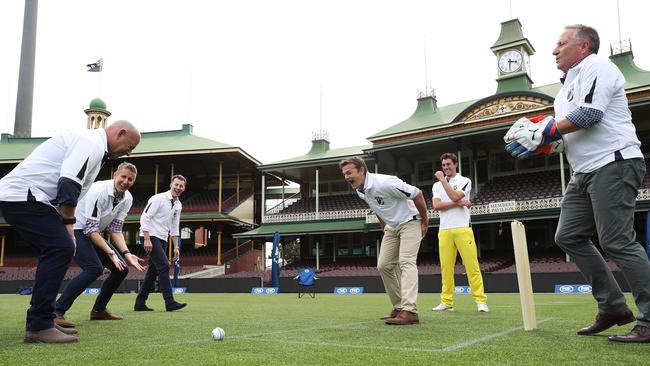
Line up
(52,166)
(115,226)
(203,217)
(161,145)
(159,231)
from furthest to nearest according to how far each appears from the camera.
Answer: (161,145) < (203,217) < (159,231) < (115,226) < (52,166)

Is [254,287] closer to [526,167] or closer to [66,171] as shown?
[526,167]

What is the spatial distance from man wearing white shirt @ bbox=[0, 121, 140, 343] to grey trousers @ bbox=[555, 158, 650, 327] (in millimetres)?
3840

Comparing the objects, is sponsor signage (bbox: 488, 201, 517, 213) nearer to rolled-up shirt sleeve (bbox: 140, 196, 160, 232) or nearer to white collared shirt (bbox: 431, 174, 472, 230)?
white collared shirt (bbox: 431, 174, 472, 230)

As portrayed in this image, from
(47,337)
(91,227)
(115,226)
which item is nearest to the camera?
(47,337)

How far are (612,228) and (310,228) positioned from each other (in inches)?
1136

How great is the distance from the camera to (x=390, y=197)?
6.11 meters

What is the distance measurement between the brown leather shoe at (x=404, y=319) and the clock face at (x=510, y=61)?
29122 mm

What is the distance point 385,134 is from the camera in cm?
3112

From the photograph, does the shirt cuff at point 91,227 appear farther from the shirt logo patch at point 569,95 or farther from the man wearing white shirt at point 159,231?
the shirt logo patch at point 569,95

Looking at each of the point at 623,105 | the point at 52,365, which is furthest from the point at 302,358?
the point at 623,105

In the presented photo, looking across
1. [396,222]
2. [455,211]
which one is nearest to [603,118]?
[396,222]

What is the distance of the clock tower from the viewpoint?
31.3 metres

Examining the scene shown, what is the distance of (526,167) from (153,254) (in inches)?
1026

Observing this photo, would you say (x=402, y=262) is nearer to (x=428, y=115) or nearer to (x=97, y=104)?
(x=428, y=115)
